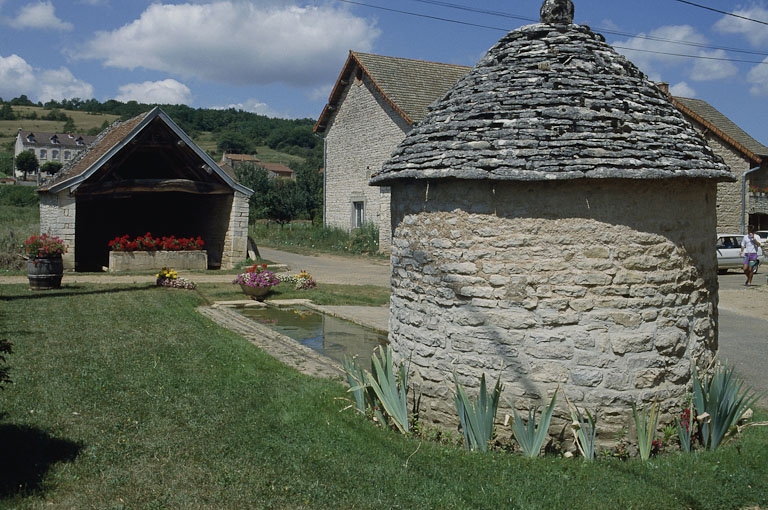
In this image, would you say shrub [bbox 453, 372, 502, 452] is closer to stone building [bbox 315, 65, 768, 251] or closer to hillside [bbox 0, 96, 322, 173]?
stone building [bbox 315, 65, 768, 251]

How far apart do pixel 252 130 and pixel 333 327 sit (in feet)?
366

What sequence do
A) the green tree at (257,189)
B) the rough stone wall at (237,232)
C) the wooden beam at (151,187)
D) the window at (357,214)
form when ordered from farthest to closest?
the green tree at (257,189)
the window at (357,214)
the rough stone wall at (237,232)
the wooden beam at (151,187)

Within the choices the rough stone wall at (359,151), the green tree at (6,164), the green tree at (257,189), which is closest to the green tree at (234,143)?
the green tree at (6,164)

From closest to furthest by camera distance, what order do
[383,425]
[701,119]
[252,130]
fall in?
[383,425] < [701,119] < [252,130]

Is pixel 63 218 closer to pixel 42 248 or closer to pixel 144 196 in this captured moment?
pixel 42 248

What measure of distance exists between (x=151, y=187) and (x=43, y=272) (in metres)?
6.01

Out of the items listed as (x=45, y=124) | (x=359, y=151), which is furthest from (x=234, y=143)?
(x=359, y=151)

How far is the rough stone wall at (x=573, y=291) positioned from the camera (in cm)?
555

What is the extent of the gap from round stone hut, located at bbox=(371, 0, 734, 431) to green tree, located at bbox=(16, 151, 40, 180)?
87.7 meters

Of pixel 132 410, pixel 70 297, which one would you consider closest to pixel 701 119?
pixel 70 297

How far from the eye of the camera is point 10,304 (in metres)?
12.4

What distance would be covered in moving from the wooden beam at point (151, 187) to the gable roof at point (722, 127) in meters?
21.1

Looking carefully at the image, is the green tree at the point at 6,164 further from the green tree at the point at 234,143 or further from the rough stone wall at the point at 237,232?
the rough stone wall at the point at 237,232

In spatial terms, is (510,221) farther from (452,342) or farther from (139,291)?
(139,291)
